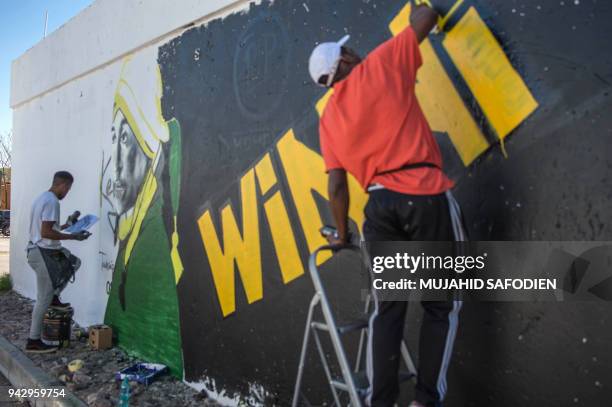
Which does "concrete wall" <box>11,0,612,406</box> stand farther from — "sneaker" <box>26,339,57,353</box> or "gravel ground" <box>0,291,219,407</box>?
"sneaker" <box>26,339,57,353</box>

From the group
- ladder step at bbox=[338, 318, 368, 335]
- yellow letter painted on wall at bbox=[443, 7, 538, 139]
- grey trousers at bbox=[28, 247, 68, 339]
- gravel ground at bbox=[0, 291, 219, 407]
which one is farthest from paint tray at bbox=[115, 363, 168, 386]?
yellow letter painted on wall at bbox=[443, 7, 538, 139]

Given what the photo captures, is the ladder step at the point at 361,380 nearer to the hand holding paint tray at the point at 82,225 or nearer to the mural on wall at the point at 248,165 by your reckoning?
the mural on wall at the point at 248,165

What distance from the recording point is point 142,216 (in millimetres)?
4914

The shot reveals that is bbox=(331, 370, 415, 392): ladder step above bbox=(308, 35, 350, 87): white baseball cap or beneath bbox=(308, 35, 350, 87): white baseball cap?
beneath

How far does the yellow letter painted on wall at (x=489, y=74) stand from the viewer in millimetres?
2240

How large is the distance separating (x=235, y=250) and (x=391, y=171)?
6.26 feet

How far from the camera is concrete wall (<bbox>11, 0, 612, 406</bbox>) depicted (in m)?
2.09

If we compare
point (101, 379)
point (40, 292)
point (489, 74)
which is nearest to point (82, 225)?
point (40, 292)

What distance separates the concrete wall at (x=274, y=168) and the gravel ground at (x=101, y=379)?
15 cm

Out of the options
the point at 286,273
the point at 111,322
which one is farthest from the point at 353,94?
the point at 111,322

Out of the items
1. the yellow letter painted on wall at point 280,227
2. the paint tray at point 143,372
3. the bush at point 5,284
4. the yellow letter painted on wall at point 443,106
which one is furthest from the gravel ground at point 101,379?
the bush at point 5,284

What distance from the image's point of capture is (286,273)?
3.34 metres

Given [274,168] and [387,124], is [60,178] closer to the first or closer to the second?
[274,168]

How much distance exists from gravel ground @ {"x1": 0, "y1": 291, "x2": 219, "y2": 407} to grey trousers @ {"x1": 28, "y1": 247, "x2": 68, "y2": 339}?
0.88ft
